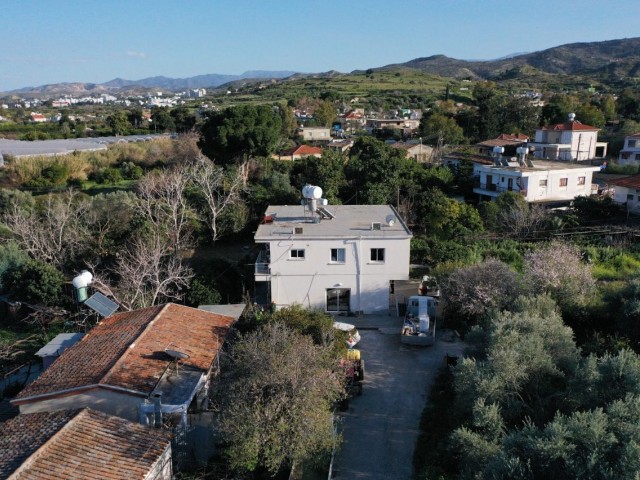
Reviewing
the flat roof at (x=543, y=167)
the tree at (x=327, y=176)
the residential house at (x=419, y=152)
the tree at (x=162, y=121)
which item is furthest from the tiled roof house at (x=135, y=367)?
the tree at (x=162, y=121)

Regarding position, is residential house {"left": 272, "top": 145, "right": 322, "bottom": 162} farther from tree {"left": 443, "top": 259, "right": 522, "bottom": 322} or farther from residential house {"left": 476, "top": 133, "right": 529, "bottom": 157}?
tree {"left": 443, "top": 259, "right": 522, "bottom": 322}

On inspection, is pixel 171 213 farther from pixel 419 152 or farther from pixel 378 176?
pixel 419 152

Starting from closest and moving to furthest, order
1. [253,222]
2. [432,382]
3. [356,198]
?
[432,382]
[253,222]
[356,198]

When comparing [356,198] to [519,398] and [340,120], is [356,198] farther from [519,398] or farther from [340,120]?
[340,120]

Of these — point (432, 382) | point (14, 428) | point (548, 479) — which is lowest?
point (432, 382)

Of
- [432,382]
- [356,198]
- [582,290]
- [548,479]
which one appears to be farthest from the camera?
[356,198]

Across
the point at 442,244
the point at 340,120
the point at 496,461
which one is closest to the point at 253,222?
the point at 442,244

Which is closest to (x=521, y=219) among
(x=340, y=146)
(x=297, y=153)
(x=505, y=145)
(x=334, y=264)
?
(x=334, y=264)

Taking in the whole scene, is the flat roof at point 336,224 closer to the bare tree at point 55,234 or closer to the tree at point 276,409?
the tree at point 276,409

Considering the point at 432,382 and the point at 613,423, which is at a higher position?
the point at 613,423
